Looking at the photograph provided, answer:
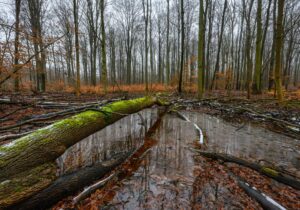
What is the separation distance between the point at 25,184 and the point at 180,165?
263 centimetres

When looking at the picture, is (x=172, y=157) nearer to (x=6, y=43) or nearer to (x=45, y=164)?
(x=45, y=164)

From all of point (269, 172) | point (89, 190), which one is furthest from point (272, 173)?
point (89, 190)

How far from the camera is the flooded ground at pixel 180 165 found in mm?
2254

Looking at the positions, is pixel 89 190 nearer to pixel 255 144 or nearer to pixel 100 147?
pixel 100 147

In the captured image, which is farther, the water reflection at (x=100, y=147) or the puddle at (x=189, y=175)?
the water reflection at (x=100, y=147)

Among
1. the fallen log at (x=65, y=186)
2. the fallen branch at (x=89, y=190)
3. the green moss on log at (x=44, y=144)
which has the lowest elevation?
the fallen branch at (x=89, y=190)

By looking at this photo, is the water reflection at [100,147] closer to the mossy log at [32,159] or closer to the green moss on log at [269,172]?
the mossy log at [32,159]

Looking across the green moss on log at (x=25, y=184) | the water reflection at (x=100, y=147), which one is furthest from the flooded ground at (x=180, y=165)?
the green moss on log at (x=25, y=184)

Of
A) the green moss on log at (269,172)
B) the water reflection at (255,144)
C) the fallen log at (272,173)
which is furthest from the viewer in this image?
the water reflection at (255,144)

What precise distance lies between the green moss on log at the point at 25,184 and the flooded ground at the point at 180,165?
63cm

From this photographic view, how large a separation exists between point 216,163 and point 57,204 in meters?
3.00

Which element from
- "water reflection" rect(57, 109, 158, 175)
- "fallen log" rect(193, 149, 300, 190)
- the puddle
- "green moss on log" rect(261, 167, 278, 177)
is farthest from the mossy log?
"green moss on log" rect(261, 167, 278, 177)

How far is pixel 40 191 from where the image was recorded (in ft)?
6.78

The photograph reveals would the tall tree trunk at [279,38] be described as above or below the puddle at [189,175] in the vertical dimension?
above
